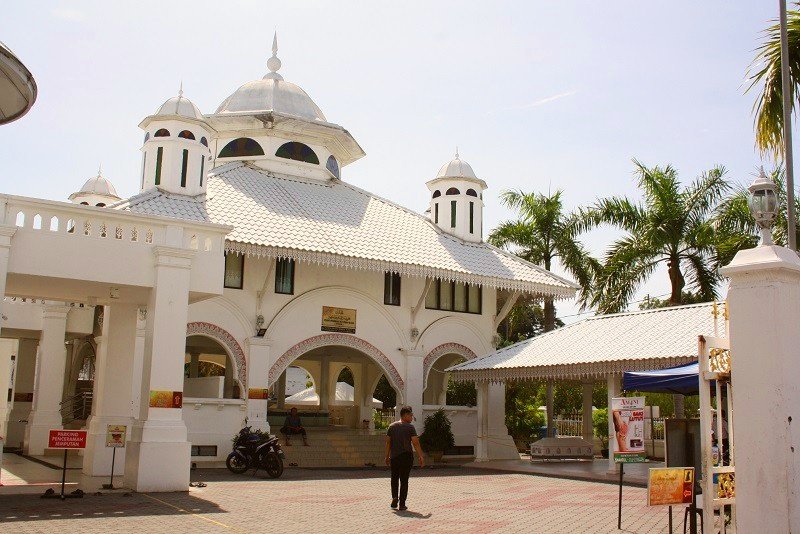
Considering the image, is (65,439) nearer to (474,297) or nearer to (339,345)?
(339,345)

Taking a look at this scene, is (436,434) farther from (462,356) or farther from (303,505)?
(303,505)

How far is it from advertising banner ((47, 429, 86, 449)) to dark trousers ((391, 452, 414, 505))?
438 centimetres

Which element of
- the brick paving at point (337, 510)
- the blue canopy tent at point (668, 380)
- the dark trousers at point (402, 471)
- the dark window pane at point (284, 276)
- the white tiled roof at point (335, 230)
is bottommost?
the brick paving at point (337, 510)

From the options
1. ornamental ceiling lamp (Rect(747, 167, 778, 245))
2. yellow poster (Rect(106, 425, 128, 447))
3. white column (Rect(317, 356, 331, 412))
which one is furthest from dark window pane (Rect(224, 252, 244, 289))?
ornamental ceiling lamp (Rect(747, 167, 778, 245))

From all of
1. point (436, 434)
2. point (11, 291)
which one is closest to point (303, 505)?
point (11, 291)

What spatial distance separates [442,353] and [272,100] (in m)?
9.36

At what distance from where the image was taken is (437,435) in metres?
22.7

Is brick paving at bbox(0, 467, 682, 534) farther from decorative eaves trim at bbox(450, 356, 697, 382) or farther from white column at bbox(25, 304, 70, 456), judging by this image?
white column at bbox(25, 304, 70, 456)

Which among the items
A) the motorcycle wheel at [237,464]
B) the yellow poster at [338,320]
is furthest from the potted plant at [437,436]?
the motorcycle wheel at [237,464]

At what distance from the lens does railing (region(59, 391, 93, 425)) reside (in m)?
24.8

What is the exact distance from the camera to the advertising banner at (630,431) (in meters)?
10.5

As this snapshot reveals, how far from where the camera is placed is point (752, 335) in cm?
690

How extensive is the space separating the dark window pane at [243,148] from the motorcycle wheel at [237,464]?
1071 centimetres

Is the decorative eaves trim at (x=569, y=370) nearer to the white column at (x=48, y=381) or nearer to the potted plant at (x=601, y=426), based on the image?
the potted plant at (x=601, y=426)
